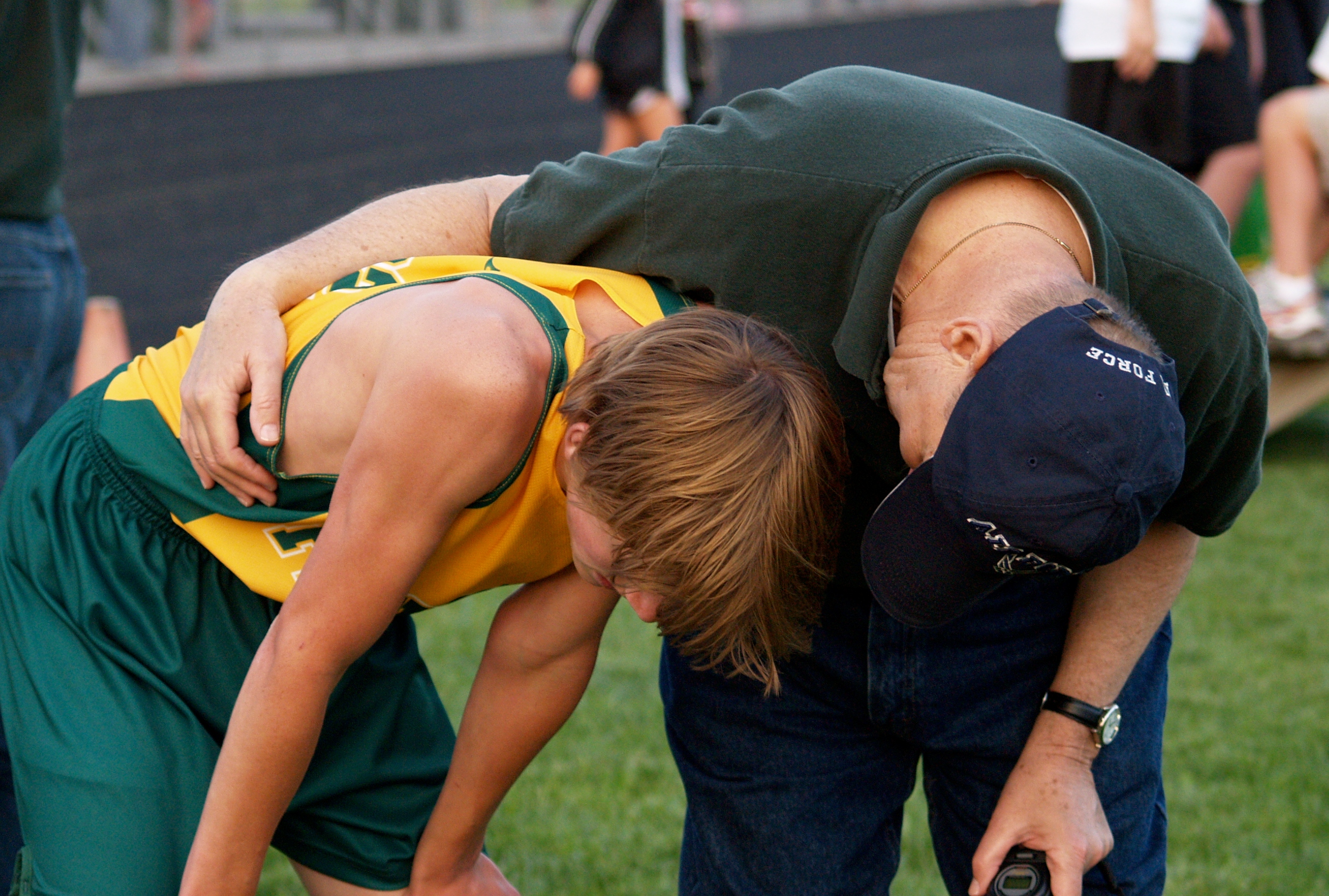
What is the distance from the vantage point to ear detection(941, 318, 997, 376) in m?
1.50

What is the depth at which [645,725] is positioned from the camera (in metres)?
3.46

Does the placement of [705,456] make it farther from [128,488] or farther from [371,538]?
[128,488]

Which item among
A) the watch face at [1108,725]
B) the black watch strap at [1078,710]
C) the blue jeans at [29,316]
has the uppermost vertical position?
the blue jeans at [29,316]

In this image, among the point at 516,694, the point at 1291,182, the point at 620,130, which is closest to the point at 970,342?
the point at 516,694

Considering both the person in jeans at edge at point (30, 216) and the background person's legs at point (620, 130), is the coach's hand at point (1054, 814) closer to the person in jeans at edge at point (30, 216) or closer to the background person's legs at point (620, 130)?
the person in jeans at edge at point (30, 216)

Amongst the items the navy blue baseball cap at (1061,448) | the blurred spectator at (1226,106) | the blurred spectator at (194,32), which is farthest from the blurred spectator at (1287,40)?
the blurred spectator at (194,32)

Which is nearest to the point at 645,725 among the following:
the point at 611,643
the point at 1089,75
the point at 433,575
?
the point at 611,643

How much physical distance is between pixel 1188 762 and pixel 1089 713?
157 cm

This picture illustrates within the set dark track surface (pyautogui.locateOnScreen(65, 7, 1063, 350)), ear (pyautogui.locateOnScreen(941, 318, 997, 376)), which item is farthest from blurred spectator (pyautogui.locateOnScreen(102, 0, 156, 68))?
ear (pyautogui.locateOnScreen(941, 318, 997, 376))

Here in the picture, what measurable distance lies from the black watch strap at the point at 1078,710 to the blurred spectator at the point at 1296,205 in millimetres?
3588

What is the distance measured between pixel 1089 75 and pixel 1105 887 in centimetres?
374

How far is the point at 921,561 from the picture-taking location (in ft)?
5.20

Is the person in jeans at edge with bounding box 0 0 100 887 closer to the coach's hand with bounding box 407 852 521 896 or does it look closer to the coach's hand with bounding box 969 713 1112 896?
the coach's hand with bounding box 407 852 521 896

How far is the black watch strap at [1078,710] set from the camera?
1.92 m
